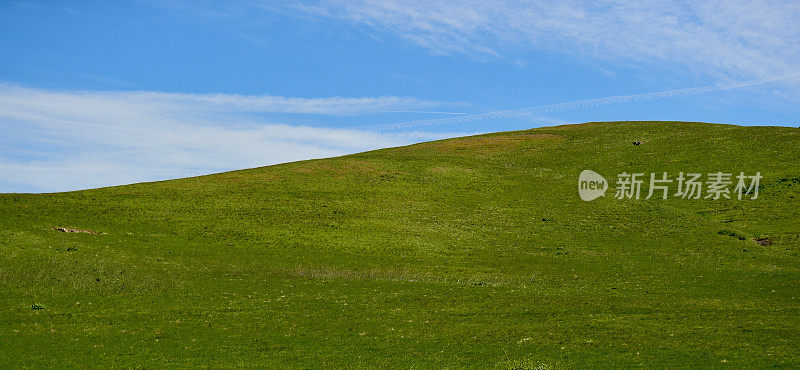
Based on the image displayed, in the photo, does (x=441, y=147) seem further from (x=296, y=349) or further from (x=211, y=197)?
(x=296, y=349)

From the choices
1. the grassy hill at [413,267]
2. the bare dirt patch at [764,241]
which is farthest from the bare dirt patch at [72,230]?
the bare dirt patch at [764,241]

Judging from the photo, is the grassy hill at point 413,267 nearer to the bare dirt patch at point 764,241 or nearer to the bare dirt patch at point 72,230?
the bare dirt patch at point 72,230

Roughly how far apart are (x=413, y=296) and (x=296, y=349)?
42.1 feet

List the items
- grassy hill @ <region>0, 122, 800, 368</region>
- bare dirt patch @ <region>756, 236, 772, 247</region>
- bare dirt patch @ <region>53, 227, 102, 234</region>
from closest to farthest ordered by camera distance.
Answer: grassy hill @ <region>0, 122, 800, 368</region> → bare dirt patch @ <region>53, 227, 102, 234</region> → bare dirt patch @ <region>756, 236, 772, 247</region>

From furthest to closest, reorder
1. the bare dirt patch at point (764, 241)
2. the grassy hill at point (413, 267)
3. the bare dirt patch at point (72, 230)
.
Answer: the bare dirt patch at point (764, 241)
the bare dirt patch at point (72, 230)
the grassy hill at point (413, 267)

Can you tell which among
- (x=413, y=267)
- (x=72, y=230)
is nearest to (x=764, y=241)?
(x=413, y=267)

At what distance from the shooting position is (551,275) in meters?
46.6

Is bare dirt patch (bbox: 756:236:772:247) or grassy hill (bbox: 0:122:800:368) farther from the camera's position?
bare dirt patch (bbox: 756:236:772:247)

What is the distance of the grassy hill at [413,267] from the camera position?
26.0m

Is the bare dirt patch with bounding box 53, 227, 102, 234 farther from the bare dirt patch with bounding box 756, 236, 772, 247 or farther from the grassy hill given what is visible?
the bare dirt patch with bounding box 756, 236, 772, 247

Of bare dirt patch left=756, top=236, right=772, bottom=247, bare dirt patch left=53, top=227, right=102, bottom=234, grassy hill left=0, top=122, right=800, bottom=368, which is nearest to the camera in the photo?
grassy hill left=0, top=122, right=800, bottom=368

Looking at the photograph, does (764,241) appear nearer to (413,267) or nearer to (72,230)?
(413,267)

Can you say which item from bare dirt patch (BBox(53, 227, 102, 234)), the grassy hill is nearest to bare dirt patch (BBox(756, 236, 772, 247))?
the grassy hill

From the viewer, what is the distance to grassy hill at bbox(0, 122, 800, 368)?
25969 mm
